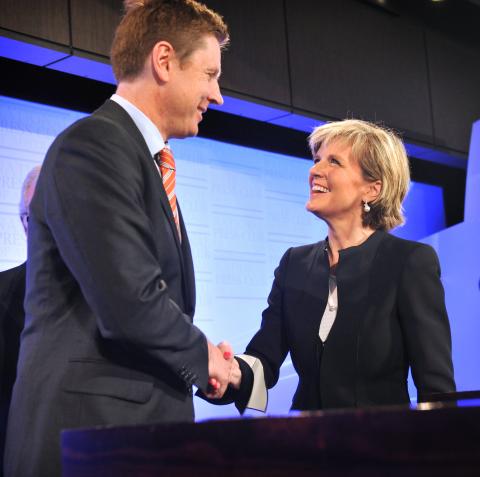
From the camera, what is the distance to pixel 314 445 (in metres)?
0.86

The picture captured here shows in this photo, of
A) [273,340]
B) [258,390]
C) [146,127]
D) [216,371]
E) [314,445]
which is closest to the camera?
[314,445]

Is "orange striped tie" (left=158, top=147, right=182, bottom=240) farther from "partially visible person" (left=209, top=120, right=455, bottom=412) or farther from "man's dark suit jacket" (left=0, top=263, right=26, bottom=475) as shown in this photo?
"man's dark suit jacket" (left=0, top=263, right=26, bottom=475)

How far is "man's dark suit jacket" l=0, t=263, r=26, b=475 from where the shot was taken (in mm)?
2336

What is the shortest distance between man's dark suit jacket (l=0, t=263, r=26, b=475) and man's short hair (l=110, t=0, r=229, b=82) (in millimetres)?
856

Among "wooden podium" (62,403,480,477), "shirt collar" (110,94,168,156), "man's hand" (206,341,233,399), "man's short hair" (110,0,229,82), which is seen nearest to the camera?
"wooden podium" (62,403,480,477)

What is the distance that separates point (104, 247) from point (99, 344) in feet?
0.66

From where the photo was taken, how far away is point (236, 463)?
0.91m

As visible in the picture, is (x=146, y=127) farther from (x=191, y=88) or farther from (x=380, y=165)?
(x=380, y=165)

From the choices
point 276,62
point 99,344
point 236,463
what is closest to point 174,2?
point 99,344

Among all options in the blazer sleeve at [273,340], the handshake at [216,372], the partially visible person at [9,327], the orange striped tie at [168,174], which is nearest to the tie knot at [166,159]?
the orange striped tie at [168,174]

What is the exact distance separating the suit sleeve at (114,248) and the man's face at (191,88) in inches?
12.3

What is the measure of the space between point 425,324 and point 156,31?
1.10m

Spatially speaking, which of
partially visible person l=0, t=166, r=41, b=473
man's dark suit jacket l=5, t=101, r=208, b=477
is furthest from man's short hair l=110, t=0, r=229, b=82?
partially visible person l=0, t=166, r=41, b=473

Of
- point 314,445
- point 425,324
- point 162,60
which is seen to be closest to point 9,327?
point 162,60
